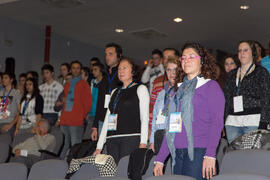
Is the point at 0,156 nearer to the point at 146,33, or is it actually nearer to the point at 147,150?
the point at 147,150

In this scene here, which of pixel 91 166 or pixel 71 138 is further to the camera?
pixel 71 138

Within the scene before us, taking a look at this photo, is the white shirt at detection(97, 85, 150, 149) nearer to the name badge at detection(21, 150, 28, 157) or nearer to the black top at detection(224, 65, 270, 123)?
the black top at detection(224, 65, 270, 123)

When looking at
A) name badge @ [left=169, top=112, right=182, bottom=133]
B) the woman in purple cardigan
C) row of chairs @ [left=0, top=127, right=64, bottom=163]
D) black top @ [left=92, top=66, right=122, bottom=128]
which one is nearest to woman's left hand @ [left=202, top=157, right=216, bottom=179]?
the woman in purple cardigan

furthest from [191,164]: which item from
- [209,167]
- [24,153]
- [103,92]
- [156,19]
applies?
[156,19]

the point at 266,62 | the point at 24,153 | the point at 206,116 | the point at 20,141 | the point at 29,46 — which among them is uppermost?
the point at 29,46

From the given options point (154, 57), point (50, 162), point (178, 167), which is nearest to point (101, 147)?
point (50, 162)

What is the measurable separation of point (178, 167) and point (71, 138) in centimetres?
311

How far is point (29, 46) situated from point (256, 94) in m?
6.82

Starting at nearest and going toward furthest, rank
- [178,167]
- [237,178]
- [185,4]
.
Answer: [237,178] → [178,167] → [185,4]

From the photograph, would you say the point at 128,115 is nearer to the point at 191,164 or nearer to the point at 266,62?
the point at 191,164

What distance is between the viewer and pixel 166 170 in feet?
9.07

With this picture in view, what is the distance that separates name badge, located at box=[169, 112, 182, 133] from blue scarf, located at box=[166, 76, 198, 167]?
0.03 m

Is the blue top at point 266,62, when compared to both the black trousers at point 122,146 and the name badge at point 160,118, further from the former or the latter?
the black trousers at point 122,146

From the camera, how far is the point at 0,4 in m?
7.56
